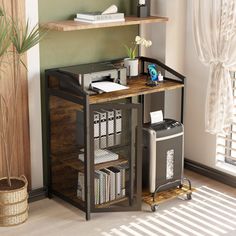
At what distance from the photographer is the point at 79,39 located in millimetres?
4129

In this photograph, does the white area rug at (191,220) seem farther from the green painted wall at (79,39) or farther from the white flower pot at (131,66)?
the green painted wall at (79,39)

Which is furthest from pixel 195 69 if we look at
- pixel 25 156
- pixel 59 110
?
pixel 25 156

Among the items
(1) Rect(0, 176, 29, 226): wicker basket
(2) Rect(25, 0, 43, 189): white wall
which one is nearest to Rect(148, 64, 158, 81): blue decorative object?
(2) Rect(25, 0, 43, 189): white wall

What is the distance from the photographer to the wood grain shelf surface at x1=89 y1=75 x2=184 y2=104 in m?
3.70

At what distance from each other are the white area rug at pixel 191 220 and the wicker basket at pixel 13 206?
58 centimetres

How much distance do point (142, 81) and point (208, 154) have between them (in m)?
0.87

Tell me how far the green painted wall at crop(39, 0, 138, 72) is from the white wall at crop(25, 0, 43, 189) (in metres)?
0.06

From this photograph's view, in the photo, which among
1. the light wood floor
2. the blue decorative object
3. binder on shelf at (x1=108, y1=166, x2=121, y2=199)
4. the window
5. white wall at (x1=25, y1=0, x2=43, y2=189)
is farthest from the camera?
the window

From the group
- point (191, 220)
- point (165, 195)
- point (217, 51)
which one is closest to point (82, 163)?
point (165, 195)

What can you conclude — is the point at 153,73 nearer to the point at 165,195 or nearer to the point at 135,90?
the point at 135,90

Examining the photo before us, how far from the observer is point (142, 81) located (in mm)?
4184

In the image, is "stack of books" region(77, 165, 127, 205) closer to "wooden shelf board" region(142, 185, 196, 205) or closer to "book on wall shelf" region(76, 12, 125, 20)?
"wooden shelf board" region(142, 185, 196, 205)

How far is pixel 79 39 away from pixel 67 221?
1324mm

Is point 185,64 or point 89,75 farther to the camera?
point 185,64
